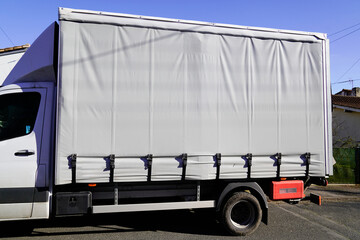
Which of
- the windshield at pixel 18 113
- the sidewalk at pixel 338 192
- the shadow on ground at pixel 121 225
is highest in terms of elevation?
the windshield at pixel 18 113

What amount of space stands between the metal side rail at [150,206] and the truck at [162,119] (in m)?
0.02

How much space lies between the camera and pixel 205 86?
4281mm

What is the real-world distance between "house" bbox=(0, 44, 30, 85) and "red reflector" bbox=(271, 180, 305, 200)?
9.49m

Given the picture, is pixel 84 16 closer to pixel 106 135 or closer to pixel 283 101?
pixel 106 135

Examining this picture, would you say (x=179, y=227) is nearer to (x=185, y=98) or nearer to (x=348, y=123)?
(x=185, y=98)

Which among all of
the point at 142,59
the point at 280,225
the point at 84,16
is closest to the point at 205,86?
the point at 142,59

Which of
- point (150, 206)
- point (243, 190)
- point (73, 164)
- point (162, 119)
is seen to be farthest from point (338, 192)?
point (73, 164)

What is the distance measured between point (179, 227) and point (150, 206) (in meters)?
1.03

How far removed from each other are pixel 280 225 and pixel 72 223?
391 centimetres

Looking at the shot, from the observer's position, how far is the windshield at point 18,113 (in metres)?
4.03

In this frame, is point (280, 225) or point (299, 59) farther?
point (280, 225)

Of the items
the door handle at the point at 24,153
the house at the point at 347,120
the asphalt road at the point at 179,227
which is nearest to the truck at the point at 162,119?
the door handle at the point at 24,153

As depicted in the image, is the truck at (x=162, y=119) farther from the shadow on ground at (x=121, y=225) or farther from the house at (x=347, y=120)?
the house at (x=347, y=120)

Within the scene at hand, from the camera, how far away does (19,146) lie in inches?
155
